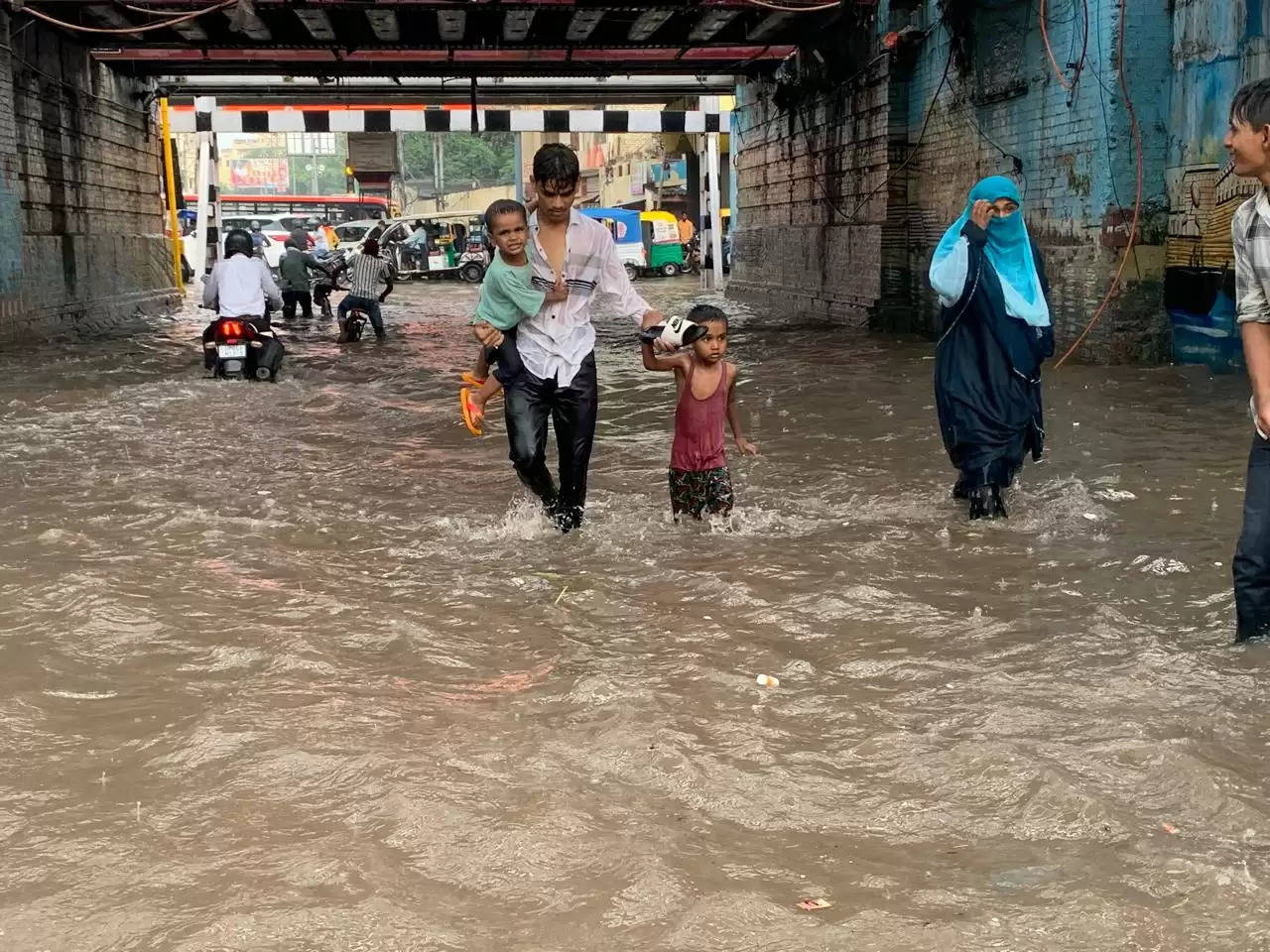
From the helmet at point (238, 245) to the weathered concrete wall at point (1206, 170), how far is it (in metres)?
8.01

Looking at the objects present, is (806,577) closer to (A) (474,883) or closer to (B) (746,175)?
(A) (474,883)

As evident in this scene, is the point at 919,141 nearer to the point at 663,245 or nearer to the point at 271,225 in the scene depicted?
the point at 663,245

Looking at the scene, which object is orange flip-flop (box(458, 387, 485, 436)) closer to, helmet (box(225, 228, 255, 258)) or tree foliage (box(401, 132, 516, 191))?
helmet (box(225, 228, 255, 258))

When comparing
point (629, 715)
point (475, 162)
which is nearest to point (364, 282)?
point (629, 715)

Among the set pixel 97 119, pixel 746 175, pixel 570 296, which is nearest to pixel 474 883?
pixel 570 296

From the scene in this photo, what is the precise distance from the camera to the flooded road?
2625 mm

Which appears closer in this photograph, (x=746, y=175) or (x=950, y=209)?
(x=950, y=209)

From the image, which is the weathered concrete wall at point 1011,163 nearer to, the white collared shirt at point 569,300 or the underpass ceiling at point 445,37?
the underpass ceiling at point 445,37

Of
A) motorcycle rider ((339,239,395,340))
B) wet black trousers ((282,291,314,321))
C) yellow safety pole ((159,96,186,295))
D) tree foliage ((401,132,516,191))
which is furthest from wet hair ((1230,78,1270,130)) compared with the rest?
tree foliage ((401,132,516,191))

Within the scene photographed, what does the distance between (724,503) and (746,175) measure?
18329 millimetres

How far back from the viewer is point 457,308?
24.6 m

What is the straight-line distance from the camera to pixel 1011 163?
40.7 feet

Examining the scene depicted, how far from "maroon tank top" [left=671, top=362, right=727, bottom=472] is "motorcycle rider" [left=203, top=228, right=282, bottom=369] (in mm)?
7102

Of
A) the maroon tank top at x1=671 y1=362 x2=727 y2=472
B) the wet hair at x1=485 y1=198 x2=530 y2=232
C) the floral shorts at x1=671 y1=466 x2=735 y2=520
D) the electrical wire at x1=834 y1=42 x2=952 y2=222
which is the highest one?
the electrical wire at x1=834 y1=42 x2=952 y2=222
